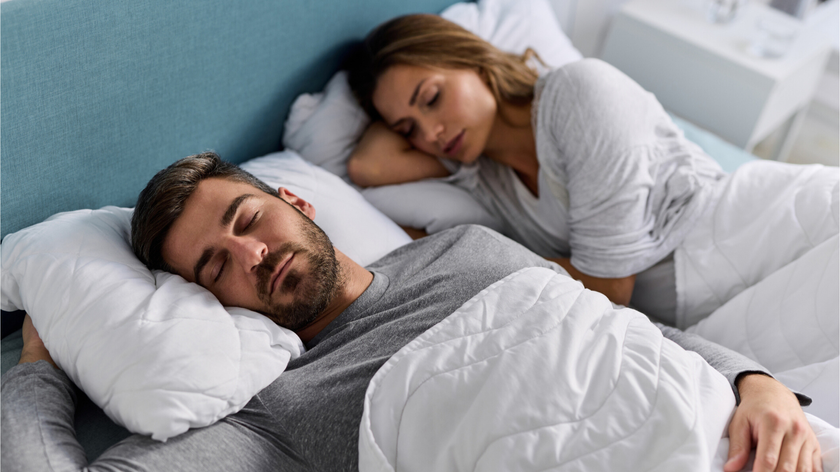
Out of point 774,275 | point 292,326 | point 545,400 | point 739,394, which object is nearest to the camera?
point 545,400

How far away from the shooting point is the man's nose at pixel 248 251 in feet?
3.43

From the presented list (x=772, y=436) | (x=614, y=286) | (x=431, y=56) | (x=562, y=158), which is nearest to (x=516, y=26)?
(x=431, y=56)

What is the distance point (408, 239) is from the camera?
1482 mm

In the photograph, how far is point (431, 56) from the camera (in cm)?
156

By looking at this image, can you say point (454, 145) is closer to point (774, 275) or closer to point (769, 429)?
point (774, 275)

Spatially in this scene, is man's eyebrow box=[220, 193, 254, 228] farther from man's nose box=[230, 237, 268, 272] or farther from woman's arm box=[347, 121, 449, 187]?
woman's arm box=[347, 121, 449, 187]

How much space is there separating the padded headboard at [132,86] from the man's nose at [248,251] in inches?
15.2

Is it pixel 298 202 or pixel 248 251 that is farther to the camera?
pixel 298 202

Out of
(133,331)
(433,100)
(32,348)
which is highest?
(433,100)

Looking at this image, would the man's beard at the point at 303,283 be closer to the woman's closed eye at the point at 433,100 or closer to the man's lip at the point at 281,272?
the man's lip at the point at 281,272

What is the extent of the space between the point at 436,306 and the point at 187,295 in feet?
1.44

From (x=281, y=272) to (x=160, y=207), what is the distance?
0.25 metres

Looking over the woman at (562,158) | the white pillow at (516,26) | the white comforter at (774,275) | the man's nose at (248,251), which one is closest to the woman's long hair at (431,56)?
the woman at (562,158)

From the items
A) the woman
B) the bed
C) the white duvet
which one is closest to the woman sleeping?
the woman
